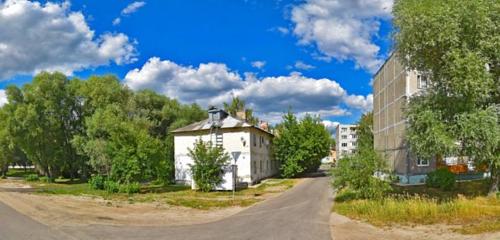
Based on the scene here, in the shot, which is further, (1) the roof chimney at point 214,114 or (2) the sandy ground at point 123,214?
(1) the roof chimney at point 214,114

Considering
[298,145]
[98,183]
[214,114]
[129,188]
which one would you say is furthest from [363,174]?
[298,145]

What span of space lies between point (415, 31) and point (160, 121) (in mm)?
37672

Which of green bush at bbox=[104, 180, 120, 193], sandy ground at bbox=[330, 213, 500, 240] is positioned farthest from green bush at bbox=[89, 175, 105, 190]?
sandy ground at bbox=[330, 213, 500, 240]

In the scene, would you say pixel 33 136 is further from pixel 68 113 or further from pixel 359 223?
pixel 359 223

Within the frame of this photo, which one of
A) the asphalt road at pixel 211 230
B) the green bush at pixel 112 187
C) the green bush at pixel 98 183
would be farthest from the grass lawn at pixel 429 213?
the green bush at pixel 98 183

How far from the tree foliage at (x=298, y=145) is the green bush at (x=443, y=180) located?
22.7m

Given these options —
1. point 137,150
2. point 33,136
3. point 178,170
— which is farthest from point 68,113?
point 137,150

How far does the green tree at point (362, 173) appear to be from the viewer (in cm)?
1909

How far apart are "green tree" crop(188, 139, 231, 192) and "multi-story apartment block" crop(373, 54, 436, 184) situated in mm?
12125

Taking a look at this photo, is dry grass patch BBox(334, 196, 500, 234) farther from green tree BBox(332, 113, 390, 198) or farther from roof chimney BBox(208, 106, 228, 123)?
roof chimney BBox(208, 106, 228, 123)

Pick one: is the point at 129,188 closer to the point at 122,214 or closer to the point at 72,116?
the point at 122,214

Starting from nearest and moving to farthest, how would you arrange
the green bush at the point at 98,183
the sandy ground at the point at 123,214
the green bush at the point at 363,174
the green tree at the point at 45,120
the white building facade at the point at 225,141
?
the sandy ground at the point at 123,214
the green bush at the point at 363,174
the green bush at the point at 98,183
the white building facade at the point at 225,141
the green tree at the point at 45,120

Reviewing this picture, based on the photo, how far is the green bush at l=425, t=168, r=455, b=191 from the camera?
83.7ft

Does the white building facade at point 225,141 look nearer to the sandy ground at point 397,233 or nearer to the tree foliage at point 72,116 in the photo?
the tree foliage at point 72,116
